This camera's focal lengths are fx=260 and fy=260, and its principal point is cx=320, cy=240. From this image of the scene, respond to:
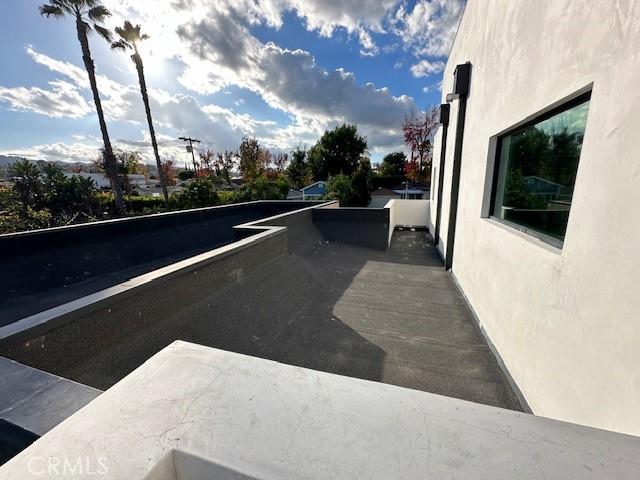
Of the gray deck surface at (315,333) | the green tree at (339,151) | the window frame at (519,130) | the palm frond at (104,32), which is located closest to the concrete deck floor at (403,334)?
the gray deck surface at (315,333)

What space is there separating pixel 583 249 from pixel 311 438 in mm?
1902

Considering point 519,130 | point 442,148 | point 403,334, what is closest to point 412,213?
point 442,148

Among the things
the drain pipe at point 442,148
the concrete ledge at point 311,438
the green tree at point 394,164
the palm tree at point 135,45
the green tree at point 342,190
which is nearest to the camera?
the concrete ledge at point 311,438

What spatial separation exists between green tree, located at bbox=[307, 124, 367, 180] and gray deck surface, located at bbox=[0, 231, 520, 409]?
88.4ft

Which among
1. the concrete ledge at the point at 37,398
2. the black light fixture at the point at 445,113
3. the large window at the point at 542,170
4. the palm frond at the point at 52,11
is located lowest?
the concrete ledge at the point at 37,398

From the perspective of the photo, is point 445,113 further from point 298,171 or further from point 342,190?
point 298,171

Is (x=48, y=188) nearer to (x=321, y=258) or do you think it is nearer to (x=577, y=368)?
(x=321, y=258)

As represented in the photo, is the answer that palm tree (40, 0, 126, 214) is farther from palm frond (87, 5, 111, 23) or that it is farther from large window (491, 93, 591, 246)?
large window (491, 93, 591, 246)

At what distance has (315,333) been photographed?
331 cm

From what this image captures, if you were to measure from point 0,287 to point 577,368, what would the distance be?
654cm

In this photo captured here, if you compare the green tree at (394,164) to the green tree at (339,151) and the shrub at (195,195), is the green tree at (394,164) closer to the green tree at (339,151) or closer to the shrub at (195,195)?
the green tree at (339,151)

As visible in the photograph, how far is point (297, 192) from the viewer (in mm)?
31219

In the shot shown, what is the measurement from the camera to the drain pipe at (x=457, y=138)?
4855mm

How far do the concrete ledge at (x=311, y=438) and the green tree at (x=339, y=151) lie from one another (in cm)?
3012
